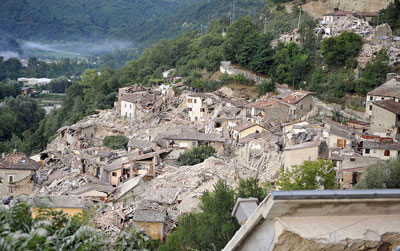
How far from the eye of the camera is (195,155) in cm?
2377

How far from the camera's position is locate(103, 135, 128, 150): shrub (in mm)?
30156

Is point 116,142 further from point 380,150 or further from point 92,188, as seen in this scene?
point 380,150

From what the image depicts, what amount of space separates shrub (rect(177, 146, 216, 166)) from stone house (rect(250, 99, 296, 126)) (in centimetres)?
484

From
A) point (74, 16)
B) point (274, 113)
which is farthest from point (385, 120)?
point (74, 16)

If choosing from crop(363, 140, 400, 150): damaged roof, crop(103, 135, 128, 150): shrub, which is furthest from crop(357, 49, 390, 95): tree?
crop(103, 135, 128, 150): shrub

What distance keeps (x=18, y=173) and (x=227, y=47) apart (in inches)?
837

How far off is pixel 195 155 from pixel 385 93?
10736mm

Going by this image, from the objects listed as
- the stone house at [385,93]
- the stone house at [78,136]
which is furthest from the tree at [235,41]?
the stone house at [385,93]

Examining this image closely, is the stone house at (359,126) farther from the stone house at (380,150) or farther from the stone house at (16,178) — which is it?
the stone house at (16,178)

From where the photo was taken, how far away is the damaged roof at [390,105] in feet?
77.2

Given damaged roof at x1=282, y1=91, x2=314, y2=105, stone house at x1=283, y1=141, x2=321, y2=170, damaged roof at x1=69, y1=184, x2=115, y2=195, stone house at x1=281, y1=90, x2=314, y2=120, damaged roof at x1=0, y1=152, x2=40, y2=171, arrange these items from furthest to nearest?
damaged roof at x1=282, y1=91, x2=314, y2=105 → stone house at x1=281, y1=90, x2=314, y2=120 → damaged roof at x1=0, y1=152, x2=40, y2=171 → damaged roof at x1=69, y1=184, x2=115, y2=195 → stone house at x1=283, y1=141, x2=321, y2=170

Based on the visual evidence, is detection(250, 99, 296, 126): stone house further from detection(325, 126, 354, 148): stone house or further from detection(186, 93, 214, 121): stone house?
detection(325, 126, 354, 148): stone house

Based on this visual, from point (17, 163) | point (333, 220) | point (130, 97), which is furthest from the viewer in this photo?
point (130, 97)

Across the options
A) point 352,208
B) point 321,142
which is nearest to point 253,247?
point 352,208
